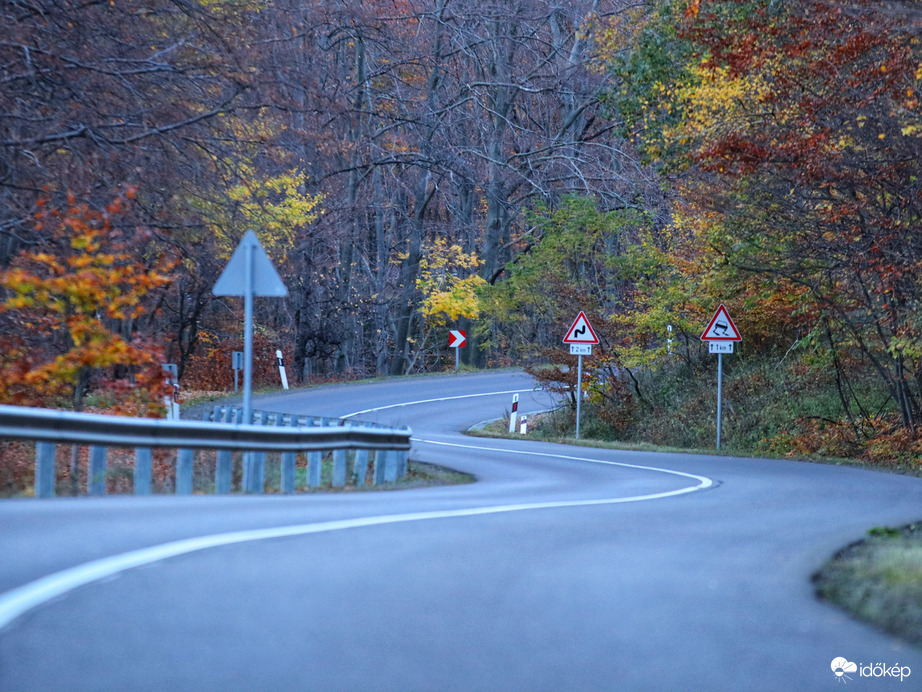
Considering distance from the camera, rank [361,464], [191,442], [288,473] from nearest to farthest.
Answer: [191,442] < [288,473] < [361,464]

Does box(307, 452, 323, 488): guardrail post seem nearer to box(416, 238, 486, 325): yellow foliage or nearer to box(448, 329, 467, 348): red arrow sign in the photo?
box(416, 238, 486, 325): yellow foliage

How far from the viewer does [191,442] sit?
11773 millimetres

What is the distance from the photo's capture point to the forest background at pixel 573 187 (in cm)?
1655

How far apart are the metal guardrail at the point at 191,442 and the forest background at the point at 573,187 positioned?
3.39m

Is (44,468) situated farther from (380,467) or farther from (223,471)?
(380,467)

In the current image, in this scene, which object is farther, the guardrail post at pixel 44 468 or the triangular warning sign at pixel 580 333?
the triangular warning sign at pixel 580 333

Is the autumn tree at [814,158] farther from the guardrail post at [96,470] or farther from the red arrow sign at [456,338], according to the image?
the red arrow sign at [456,338]

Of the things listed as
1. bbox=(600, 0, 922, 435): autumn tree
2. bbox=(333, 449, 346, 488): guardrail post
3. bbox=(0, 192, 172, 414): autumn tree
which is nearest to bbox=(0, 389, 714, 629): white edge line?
bbox=(333, 449, 346, 488): guardrail post

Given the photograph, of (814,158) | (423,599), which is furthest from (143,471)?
(814,158)

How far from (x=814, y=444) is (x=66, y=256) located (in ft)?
52.4

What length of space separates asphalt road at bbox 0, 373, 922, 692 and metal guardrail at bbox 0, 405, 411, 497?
39.2 inches

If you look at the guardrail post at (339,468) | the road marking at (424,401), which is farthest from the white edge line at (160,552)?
the road marking at (424,401)

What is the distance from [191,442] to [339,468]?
320cm

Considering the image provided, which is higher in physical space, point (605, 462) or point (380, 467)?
point (380, 467)
